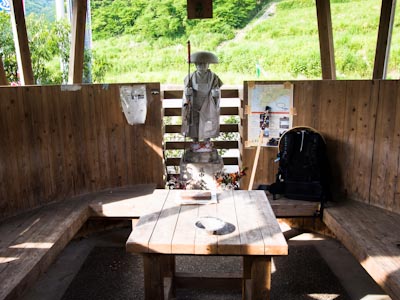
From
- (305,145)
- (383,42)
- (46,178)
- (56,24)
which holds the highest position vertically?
(56,24)

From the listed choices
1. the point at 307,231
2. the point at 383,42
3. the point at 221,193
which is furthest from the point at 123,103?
the point at 383,42

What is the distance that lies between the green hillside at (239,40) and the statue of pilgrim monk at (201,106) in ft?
11.1

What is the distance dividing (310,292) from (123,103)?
254 centimetres

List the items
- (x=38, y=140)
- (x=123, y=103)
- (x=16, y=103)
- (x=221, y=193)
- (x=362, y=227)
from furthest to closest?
(x=123, y=103), (x=38, y=140), (x=16, y=103), (x=362, y=227), (x=221, y=193)

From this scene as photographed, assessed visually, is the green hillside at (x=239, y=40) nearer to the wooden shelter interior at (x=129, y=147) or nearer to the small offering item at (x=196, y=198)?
the wooden shelter interior at (x=129, y=147)

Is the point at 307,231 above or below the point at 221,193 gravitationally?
below

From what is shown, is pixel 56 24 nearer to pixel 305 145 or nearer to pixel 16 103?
pixel 16 103

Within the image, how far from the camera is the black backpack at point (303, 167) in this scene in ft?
12.3

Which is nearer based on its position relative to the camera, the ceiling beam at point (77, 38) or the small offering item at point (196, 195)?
the small offering item at point (196, 195)

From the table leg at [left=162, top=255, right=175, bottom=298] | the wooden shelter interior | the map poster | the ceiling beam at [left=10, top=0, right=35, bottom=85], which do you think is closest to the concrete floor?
the table leg at [left=162, top=255, right=175, bottom=298]

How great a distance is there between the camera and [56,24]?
18.9 ft

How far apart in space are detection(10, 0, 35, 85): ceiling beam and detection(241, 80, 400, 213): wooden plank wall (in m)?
2.20

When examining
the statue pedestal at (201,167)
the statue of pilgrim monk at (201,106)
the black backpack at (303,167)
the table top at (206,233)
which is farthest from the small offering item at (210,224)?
the statue of pilgrim monk at (201,106)

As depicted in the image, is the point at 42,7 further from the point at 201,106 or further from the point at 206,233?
the point at 206,233
